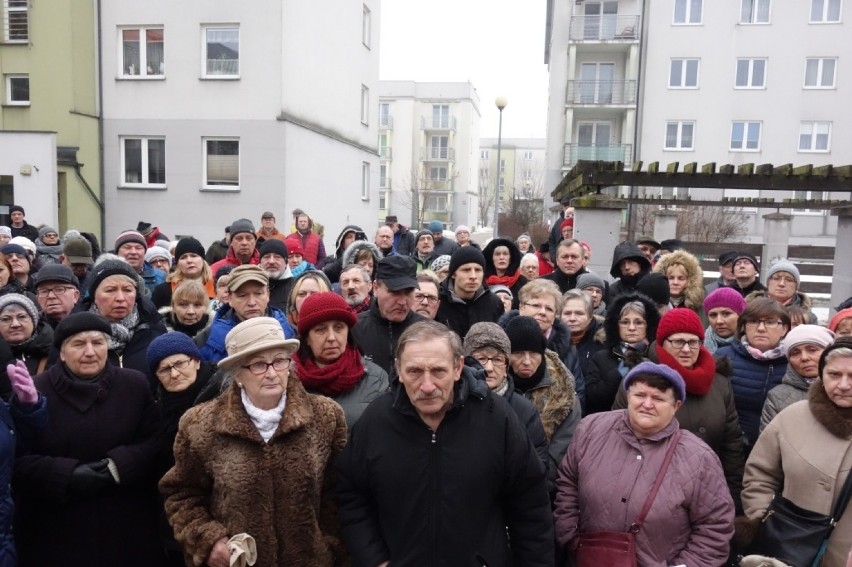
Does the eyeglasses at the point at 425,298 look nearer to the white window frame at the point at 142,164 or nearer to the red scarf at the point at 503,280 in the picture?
the red scarf at the point at 503,280

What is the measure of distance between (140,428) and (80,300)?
191 cm

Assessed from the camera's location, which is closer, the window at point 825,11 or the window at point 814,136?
the window at point 825,11

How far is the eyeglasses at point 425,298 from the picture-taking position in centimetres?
478

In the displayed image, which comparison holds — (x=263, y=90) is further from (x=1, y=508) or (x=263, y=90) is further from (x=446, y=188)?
(x=446, y=188)

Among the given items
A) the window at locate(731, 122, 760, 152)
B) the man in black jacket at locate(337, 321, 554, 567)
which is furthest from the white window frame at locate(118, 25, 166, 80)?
the window at locate(731, 122, 760, 152)

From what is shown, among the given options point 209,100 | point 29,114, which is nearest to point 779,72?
point 209,100

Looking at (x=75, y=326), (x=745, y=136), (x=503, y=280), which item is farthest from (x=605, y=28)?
(x=75, y=326)

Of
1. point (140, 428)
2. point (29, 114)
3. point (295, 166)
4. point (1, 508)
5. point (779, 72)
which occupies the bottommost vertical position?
point (1, 508)

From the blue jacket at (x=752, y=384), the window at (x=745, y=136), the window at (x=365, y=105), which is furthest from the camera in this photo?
the window at (x=745, y=136)

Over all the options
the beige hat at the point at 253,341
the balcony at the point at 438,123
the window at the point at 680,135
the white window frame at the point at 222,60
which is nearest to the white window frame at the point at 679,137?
the window at the point at 680,135

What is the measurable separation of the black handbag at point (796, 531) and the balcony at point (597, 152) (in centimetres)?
2928

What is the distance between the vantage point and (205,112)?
17.9 metres

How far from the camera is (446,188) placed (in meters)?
62.4

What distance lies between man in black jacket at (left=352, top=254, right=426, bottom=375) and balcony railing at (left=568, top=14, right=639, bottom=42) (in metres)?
30.3
